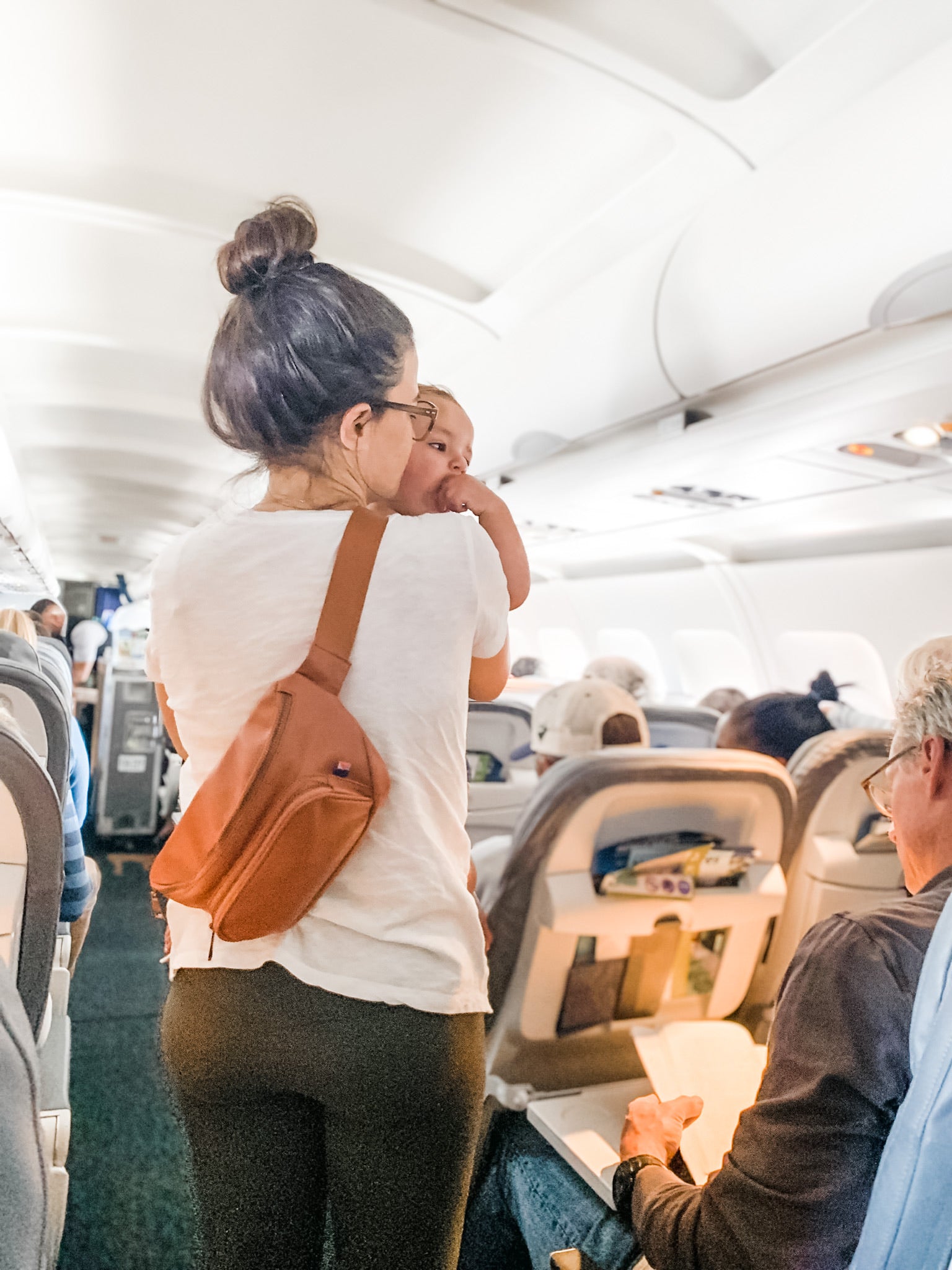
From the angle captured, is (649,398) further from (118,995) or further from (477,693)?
(118,995)

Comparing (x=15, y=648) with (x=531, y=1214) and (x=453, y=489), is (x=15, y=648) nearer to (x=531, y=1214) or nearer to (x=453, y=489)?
(x=531, y=1214)

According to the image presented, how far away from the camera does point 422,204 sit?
2504 mm

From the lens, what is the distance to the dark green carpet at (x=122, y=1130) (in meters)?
2.46

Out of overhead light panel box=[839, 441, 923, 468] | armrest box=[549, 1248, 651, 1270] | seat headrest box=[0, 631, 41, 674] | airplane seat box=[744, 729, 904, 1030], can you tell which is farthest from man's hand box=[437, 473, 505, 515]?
overhead light panel box=[839, 441, 923, 468]

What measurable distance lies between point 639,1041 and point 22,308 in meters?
3.49

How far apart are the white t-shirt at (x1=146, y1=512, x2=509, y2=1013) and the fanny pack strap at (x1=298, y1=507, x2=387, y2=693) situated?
1 centimetres

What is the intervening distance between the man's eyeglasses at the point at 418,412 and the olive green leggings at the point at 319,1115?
0.62 m

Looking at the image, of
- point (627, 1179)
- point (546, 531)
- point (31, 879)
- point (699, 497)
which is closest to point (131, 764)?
point (546, 531)

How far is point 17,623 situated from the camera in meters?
3.69

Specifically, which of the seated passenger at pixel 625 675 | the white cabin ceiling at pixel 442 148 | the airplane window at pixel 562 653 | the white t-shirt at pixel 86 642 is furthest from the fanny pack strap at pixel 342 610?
the airplane window at pixel 562 653

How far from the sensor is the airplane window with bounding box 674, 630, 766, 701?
827 centimetres

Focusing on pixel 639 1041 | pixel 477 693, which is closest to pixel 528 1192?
pixel 639 1041

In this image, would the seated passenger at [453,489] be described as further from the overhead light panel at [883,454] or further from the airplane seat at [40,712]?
the overhead light panel at [883,454]

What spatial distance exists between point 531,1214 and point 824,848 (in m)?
1.33
